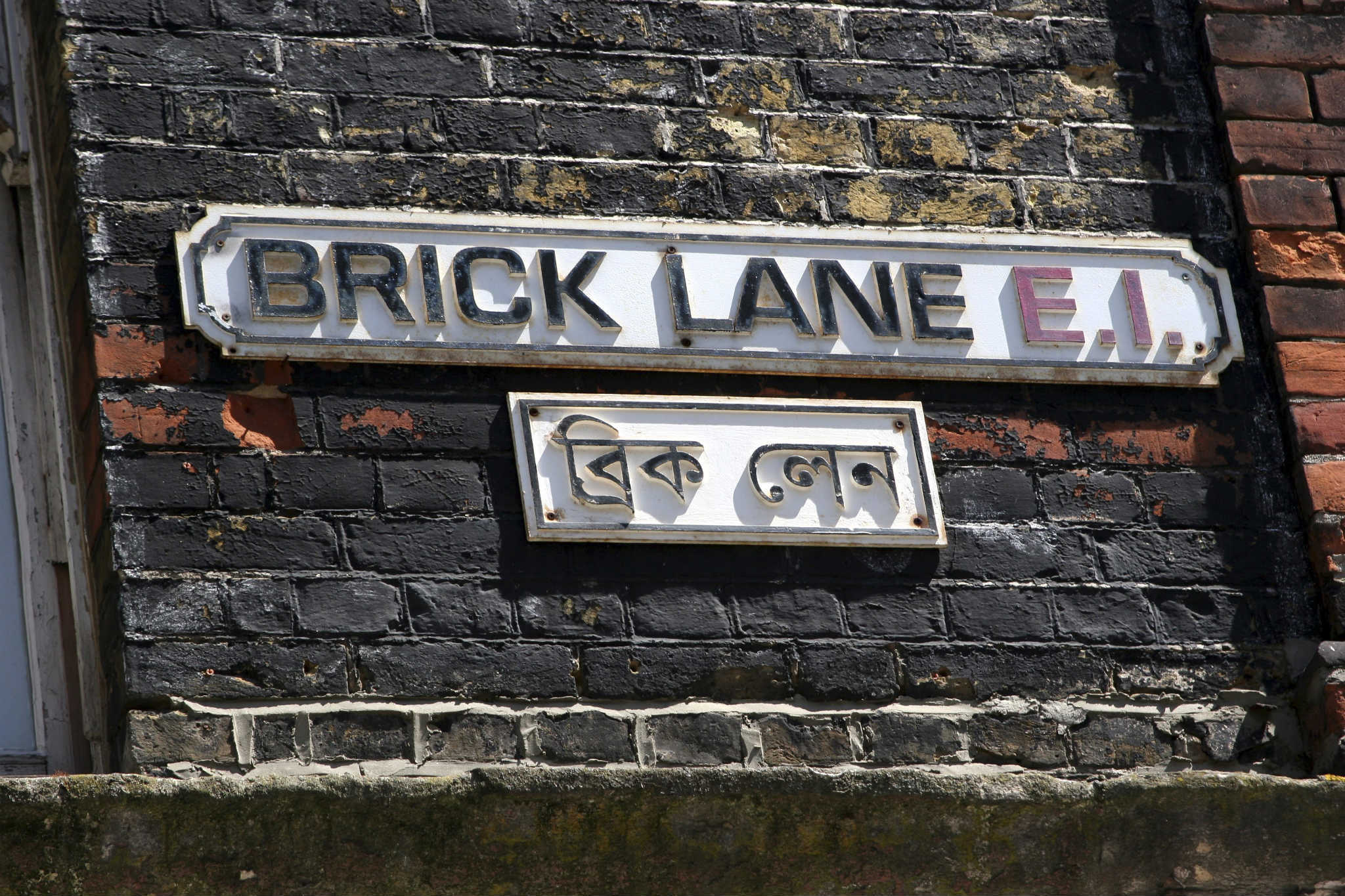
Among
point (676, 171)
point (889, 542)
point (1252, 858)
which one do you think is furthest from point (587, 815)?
point (676, 171)

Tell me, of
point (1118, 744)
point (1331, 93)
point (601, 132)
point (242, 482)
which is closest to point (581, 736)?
point (242, 482)

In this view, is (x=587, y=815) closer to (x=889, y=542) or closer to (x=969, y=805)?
(x=969, y=805)

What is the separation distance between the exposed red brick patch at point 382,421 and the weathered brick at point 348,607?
0.29 metres

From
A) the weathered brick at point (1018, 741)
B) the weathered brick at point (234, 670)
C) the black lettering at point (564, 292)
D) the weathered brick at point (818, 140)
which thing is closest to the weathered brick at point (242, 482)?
the weathered brick at point (234, 670)

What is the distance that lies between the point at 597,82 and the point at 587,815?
60.7 inches

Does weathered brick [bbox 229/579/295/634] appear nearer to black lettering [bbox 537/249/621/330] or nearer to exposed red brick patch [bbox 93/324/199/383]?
exposed red brick patch [bbox 93/324/199/383]

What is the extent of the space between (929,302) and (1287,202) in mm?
839

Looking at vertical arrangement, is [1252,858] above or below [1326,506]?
below

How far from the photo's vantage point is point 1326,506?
3539mm

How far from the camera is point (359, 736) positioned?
304cm

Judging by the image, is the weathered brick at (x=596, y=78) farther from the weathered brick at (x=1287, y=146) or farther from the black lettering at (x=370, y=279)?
the weathered brick at (x=1287, y=146)

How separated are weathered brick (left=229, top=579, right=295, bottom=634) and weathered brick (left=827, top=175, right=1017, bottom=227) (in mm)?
1348

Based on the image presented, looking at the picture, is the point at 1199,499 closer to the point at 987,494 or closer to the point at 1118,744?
the point at 987,494

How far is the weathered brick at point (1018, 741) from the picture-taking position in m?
3.26
